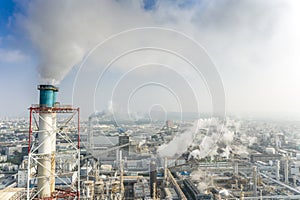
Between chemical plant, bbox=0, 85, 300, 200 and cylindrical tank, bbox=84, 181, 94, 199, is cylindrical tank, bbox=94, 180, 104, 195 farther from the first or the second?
cylindrical tank, bbox=84, 181, 94, 199

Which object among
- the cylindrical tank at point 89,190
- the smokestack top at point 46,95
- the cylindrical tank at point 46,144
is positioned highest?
the smokestack top at point 46,95

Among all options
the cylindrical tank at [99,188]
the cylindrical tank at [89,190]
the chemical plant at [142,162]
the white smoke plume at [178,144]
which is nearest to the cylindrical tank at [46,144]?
the chemical plant at [142,162]

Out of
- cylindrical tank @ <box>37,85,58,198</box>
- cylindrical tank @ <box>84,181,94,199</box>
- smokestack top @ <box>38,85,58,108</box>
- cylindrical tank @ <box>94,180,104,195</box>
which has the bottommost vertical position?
cylindrical tank @ <box>94,180,104,195</box>

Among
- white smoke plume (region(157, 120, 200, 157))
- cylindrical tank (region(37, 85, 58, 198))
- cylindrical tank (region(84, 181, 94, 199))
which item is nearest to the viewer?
cylindrical tank (region(37, 85, 58, 198))

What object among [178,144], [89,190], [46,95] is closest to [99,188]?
[89,190]

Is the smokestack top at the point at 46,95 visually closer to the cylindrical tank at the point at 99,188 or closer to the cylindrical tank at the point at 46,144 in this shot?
the cylindrical tank at the point at 46,144

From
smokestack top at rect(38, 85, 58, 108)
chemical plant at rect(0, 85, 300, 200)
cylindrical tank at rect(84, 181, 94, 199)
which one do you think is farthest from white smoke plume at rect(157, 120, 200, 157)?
smokestack top at rect(38, 85, 58, 108)

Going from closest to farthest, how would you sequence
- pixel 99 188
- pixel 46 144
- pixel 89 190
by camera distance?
1. pixel 46 144
2. pixel 89 190
3. pixel 99 188

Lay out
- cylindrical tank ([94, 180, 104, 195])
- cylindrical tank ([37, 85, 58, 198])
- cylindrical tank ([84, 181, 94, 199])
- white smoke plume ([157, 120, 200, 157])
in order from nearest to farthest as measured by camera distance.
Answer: cylindrical tank ([37, 85, 58, 198]) < cylindrical tank ([84, 181, 94, 199]) < cylindrical tank ([94, 180, 104, 195]) < white smoke plume ([157, 120, 200, 157])

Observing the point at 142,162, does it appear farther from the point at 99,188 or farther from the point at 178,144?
the point at 99,188
